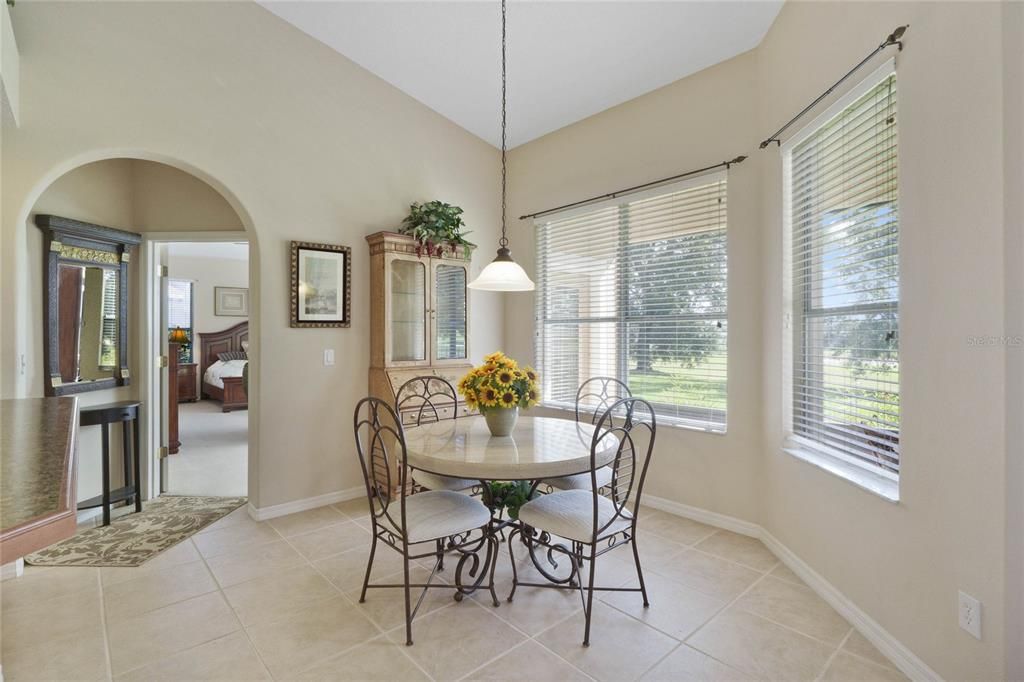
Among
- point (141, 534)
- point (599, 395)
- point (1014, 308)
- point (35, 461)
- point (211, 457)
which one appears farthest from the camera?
point (211, 457)

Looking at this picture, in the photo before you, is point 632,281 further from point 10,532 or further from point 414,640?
point 10,532

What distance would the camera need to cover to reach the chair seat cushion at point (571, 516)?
2.01m

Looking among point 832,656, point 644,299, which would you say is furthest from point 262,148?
point 832,656

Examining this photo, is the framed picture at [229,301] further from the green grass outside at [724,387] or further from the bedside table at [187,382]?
the green grass outside at [724,387]

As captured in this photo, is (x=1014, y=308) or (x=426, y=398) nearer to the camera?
(x=1014, y=308)

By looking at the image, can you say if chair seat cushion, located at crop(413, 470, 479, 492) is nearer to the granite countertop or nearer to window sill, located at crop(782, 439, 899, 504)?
the granite countertop

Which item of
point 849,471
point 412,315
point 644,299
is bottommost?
point 849,471

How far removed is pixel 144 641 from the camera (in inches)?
76.9

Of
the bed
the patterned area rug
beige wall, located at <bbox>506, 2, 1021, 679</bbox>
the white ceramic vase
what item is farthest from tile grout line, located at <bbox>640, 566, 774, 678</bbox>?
the bed

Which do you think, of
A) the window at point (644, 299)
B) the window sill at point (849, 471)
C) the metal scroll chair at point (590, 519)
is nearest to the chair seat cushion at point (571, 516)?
the metal scroll chair at point (590, 519)

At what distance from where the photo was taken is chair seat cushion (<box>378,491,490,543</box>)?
6.58 ft

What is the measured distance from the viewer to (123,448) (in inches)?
133

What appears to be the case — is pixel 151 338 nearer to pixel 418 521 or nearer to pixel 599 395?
pixel 418 521

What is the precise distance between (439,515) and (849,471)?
181 centimetres
